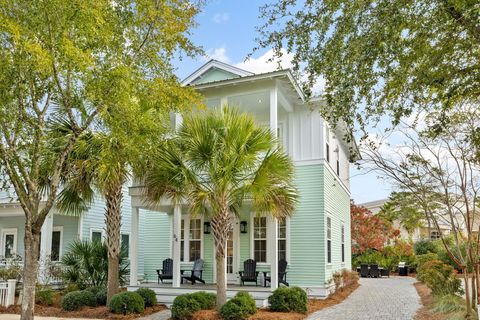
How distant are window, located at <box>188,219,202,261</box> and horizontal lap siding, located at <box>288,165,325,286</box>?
342 cm

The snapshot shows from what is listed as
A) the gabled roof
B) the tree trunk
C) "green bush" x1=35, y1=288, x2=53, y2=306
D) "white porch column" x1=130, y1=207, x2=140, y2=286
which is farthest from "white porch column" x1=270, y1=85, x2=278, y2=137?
"green bush" x1=35, y1=288, x2=53, y2=306

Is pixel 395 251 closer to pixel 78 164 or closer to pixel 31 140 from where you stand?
pixel 78 164

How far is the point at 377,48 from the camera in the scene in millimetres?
6812

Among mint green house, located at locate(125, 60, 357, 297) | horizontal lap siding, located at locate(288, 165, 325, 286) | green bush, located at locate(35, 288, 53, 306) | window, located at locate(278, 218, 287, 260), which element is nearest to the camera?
green bush, located at locate(35, 288, 53, 306)

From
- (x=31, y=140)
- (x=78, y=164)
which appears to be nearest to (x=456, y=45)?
(x=31, y=140)

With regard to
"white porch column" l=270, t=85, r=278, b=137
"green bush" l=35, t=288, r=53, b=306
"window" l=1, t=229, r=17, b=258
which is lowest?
"green bush" l=35, t=288, r=53, b=306

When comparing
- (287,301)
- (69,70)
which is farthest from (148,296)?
(69,70)

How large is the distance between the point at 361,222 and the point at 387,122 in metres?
22.4

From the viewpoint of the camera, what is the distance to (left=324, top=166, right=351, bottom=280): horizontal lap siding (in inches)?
636

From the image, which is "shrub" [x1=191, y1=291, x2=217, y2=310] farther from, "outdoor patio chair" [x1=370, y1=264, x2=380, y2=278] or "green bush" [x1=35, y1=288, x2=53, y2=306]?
"outdoor patio chair" [x1=370, y1=264, x2=380, y2=278]

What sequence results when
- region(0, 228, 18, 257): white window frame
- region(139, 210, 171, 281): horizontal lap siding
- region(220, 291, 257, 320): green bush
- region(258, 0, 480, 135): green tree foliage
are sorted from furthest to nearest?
region(0, 228, 18, 257): white window frame, region(139, 210, 171, 281): horizontal lap siding, region(220, 291, 257, 320): green bush, region(258, 0, 480, 135): green tree foliage

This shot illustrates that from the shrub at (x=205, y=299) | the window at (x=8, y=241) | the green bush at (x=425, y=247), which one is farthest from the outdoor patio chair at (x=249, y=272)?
the green bush at (x=425, y=247)

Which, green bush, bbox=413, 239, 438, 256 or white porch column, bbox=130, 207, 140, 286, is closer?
white porch column, bbox=130, 207, 140, 286

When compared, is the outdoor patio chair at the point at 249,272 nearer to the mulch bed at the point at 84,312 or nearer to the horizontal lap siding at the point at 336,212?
the mulch bed at the point at 84,312
